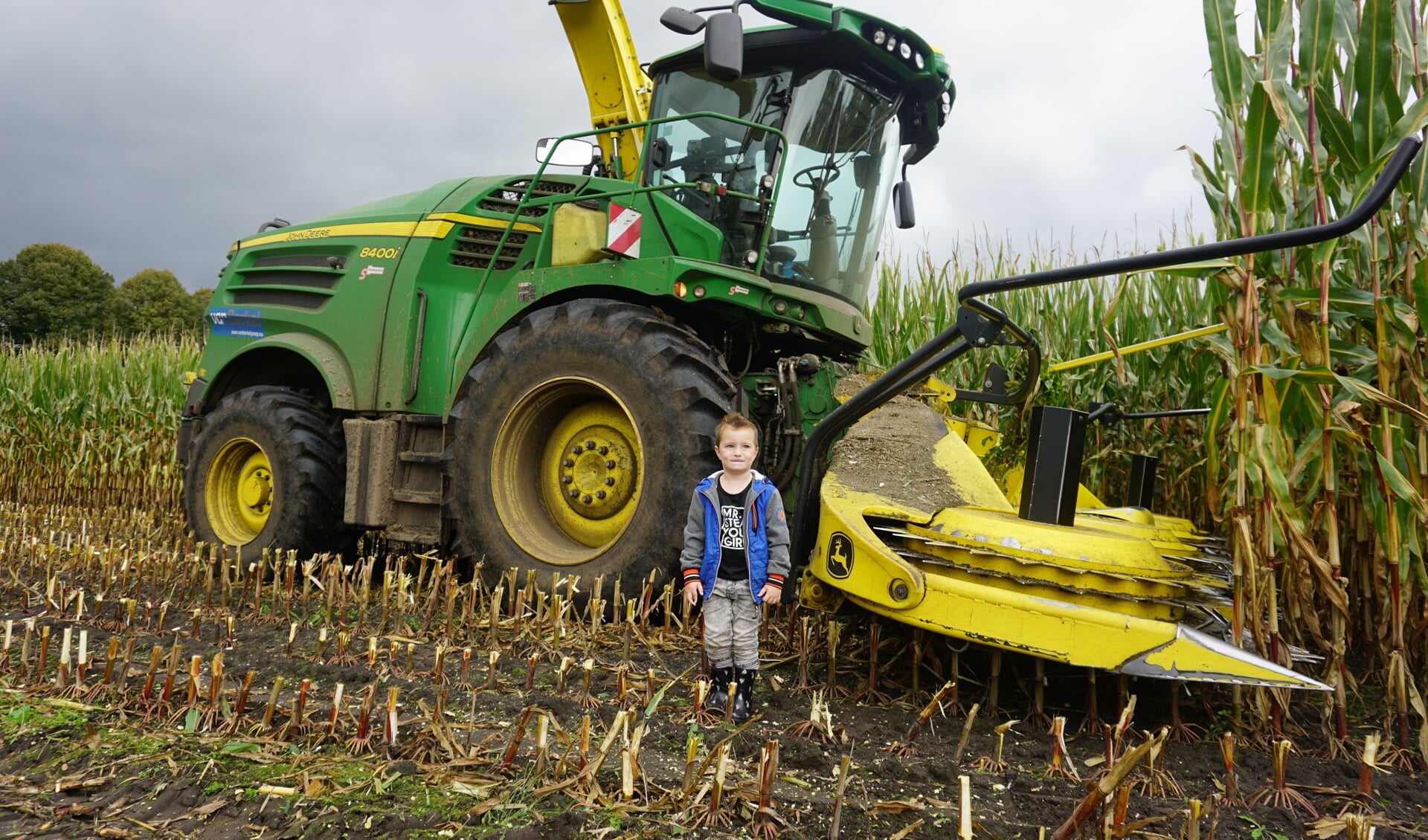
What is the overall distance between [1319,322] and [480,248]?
12.8 ft

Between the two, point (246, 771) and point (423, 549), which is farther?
point (423, 549)

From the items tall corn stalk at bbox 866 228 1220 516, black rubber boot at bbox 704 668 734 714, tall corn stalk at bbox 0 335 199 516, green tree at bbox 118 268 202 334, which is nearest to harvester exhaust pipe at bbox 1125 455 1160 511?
tall corn stalk at bbox 866 228 1220 516

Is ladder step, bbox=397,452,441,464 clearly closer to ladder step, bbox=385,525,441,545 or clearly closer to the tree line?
ladder step, bbox=385,525,441,545

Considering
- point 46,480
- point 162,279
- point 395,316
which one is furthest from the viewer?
point 162,279

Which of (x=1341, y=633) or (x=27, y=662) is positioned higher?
(x=1341, y=633)

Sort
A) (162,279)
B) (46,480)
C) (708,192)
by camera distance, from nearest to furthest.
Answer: (708,192) → (46,480) → (162,279)

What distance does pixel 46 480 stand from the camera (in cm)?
959

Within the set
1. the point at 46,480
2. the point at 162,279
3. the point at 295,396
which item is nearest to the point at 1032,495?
the point at 295,396

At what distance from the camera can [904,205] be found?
16.4 feet

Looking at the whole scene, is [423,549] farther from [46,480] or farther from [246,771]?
[46,480]

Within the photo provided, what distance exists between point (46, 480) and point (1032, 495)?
1040cm

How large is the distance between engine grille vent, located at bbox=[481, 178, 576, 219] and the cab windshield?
80cm

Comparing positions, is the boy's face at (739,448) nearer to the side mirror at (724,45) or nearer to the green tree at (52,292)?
the side mirror at (724,45)

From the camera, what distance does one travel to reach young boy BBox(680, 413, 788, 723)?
2715 mm
